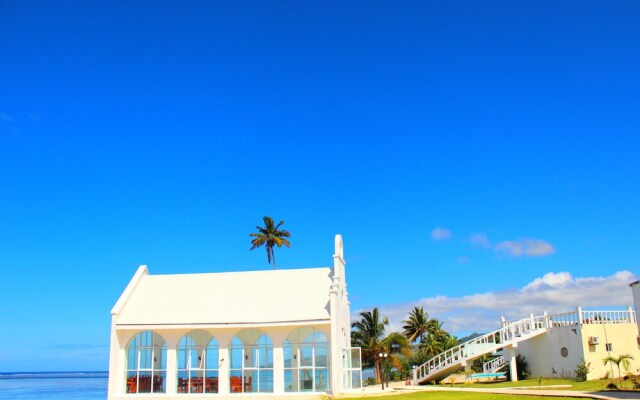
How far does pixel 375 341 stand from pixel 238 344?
45.6ft

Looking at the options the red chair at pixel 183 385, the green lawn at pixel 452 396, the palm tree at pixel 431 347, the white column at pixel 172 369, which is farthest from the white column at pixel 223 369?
the palm tree at pixel 431 347

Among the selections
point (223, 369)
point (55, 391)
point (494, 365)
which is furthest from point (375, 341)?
point (55, 391)

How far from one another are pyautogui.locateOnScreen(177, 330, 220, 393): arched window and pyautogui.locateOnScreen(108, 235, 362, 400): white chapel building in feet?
0.17

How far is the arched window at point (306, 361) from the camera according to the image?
3203 cm

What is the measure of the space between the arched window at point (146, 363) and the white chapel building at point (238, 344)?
2.1 inches

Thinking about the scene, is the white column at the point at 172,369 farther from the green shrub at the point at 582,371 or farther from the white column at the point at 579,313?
the white column at the point at 579,313

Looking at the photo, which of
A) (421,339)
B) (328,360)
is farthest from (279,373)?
(421,339)

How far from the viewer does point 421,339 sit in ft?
197

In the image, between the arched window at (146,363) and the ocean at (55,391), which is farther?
the ocean at (55,391)

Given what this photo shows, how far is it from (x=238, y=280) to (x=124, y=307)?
664cm

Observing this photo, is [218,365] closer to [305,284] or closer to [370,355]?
[305,284]

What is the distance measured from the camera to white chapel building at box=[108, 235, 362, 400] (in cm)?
3212

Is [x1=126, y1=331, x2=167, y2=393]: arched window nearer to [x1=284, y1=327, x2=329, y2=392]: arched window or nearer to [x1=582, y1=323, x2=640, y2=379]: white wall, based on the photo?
[x1=284, y1=327, x2=329, y2=392]: arched window

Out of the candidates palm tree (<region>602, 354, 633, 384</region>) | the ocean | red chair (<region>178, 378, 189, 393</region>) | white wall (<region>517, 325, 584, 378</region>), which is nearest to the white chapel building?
red chair (<region>178, 378, 189, 393</region>)
